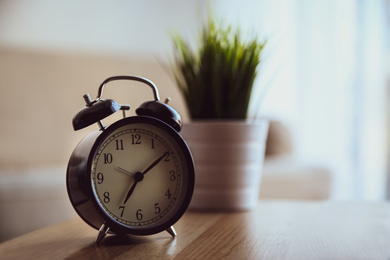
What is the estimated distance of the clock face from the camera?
668mm

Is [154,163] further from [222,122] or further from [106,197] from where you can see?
[222,122]

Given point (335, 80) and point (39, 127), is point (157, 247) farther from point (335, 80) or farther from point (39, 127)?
point (335, 80)

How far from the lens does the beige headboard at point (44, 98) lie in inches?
94.4

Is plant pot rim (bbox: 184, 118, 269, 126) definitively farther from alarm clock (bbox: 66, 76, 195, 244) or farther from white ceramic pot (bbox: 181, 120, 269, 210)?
alarm clock (bbox: 66, 76, 195, 244)

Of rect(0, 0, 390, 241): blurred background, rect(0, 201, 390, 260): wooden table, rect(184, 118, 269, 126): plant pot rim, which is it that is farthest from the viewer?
rect(0, 0, 390, 241): blurred background

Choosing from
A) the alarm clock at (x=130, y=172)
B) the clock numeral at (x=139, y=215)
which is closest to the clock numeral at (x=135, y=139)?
the alarm clock at (x=130, y=172)

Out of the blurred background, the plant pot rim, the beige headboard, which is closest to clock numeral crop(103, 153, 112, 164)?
the plant pot rim

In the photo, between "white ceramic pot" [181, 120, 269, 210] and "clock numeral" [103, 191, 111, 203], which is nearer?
"clock numeral" [103, 191, 111, 203]

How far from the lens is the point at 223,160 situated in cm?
100

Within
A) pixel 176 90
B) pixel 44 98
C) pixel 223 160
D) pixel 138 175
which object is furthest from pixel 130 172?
pixel 176 90

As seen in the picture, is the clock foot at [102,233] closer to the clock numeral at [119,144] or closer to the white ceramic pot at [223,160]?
the clock numeral at [119,144]

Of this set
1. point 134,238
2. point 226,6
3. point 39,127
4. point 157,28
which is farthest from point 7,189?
point 226,6

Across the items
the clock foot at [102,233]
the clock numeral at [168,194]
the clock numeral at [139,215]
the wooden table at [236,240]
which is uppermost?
the clock numeral at [168,194]

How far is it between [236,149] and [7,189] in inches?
50.3
